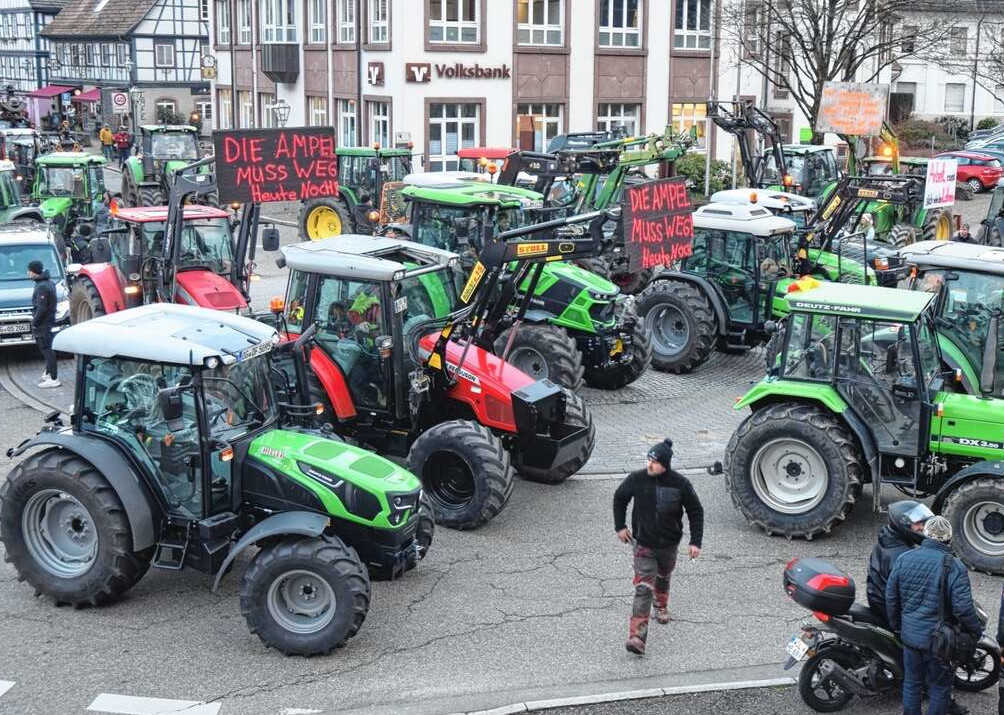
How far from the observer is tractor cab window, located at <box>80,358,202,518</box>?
30.4 feet

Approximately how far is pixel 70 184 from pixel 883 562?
2282 cm

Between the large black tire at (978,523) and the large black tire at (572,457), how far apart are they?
353 cm

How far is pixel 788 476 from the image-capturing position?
38.1 feet

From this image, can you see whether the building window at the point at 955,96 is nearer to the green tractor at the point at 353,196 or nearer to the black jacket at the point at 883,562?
the green tractor at the point at 353,196

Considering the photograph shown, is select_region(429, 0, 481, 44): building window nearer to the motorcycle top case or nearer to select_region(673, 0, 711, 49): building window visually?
select_region(673, 0, 711, 49): building window

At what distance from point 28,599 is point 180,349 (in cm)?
244

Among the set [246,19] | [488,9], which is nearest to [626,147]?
[488,9]

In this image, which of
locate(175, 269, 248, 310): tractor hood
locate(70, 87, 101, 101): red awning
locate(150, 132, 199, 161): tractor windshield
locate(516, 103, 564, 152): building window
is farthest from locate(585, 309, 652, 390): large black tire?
locate(70, 87, 101, 101): red awning

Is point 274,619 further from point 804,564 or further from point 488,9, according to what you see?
point 488,9

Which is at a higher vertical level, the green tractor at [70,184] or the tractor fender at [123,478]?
the green tractor at [70,184]

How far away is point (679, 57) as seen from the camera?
39531 millimetres

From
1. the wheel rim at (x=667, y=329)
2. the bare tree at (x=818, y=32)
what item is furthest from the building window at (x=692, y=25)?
the wheel rim at (x=667, y=329)

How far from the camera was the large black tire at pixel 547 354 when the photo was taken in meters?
15.5

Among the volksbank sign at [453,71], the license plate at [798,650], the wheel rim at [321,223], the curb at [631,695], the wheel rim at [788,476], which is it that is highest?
the volksbank sign at [453,71]
